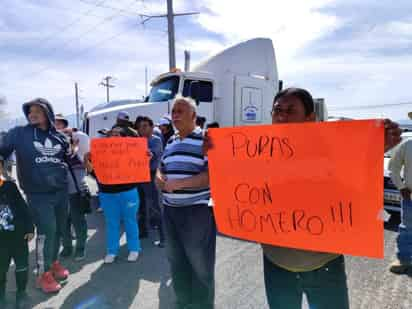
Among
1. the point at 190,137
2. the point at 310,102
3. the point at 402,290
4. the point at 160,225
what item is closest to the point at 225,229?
the point at 190,137

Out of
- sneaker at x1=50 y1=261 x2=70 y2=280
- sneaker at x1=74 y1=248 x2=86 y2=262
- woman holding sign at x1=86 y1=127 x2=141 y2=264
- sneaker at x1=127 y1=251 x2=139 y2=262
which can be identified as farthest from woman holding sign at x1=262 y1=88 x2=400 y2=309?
sneaker at x1=74 y1=248 x2=86 y2=262

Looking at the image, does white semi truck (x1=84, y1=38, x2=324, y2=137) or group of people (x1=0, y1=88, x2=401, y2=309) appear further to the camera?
white semi truck (x1=84, y1=38, x2=324, y2=137)

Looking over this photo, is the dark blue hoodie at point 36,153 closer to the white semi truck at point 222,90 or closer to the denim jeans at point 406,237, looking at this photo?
the denim jeans at point 406,237

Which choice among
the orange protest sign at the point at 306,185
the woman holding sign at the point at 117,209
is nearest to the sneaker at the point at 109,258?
the woman holding sign at the point at 117,209

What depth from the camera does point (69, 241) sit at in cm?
400

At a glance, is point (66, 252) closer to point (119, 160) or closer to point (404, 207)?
point (119, 160)

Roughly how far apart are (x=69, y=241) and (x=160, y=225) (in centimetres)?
124

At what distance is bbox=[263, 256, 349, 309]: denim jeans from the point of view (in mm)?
1462

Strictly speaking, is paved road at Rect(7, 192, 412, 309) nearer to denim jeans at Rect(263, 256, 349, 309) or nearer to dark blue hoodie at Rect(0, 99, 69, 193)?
dark blue hoodie at Rect(0, 99, 69, 193)

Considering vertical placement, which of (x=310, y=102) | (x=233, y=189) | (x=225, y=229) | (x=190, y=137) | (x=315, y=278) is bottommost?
(x=315, y=278)

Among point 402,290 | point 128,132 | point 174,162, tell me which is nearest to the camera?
point 174,162

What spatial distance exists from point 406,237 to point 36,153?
3972mm

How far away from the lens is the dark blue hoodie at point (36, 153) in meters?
2.74

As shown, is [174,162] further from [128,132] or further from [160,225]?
[160,225]
